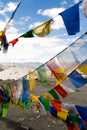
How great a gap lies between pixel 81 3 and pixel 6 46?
4.73 metres

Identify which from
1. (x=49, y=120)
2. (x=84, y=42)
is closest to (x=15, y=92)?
(x=49, y=120)

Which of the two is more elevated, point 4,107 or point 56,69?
point 56,69

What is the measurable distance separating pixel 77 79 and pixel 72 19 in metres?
2.00

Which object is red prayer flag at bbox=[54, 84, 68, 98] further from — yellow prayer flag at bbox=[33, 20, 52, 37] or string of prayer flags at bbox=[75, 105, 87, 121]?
yellow prayer flag at bbox=[33, 20, 52, 37]

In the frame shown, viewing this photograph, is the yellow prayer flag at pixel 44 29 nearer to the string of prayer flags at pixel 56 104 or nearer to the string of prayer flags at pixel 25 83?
the string of prayer flags at pixel 25 83

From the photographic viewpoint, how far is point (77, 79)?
8641mm

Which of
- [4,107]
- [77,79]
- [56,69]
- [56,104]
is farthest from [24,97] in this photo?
[77,79]

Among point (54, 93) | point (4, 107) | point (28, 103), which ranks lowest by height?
point (4, 107)

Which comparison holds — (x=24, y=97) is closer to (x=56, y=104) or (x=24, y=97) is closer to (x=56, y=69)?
(x=56, y=104)

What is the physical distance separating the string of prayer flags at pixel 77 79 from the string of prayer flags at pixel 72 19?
1.34 metres

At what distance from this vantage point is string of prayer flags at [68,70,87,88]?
27.9ft

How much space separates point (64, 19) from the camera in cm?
882

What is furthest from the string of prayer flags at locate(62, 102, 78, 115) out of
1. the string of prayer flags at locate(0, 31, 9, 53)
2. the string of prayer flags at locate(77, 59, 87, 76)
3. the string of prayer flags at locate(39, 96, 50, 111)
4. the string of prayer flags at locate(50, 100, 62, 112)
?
the string of prayer flags at locate(0, 31, 9, 53)

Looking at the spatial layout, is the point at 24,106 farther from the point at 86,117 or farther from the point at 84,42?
the point at 84,42
